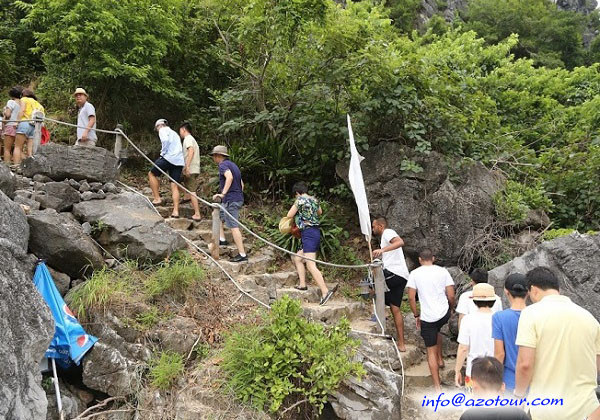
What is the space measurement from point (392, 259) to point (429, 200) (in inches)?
87.5

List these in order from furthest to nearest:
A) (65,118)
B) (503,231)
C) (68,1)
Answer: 1. (65,118)
2. (68,1)
3. (503,231)

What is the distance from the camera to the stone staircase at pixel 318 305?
222 inches

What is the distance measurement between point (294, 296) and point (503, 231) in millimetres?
3963

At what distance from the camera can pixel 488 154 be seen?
9336 mm

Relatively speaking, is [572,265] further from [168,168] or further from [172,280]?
[168,168]

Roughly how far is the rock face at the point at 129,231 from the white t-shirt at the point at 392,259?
2.79 meters

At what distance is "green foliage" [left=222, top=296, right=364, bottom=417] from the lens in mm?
4590

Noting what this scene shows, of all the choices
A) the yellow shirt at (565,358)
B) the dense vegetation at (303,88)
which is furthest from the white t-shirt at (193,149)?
the yellow shirt at (565,358)

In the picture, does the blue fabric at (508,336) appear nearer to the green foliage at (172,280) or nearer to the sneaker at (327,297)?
the sneaker at (327,297)

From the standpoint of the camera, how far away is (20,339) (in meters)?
4.15

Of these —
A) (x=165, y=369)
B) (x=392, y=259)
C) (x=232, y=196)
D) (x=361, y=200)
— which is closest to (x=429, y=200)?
(x=392, y=259)

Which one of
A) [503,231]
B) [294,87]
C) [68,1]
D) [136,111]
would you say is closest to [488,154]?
[503,231]

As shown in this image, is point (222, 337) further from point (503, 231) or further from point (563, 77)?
point (563, 77)

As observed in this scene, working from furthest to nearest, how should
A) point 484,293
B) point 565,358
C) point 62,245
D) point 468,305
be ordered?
point 62,245, point 468,305, point 484,293, point 565,358
